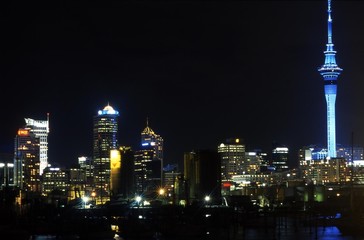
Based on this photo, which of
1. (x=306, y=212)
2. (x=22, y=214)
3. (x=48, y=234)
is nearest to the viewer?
(x=48, y=234)

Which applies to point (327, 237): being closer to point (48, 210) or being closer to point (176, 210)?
point (176, 210)

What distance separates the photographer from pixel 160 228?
402 feet

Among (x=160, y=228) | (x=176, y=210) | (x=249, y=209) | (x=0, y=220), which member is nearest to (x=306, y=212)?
(x=249, y=209)

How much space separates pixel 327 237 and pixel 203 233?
56.8 feet

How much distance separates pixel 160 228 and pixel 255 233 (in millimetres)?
13603

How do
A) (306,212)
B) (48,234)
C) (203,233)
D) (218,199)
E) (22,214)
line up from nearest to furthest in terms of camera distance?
1. (203,233)
2. (48,234)
3. (22,214)
4. (306,212)
5. (218,199)

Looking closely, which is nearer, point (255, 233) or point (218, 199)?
point (255, 233)

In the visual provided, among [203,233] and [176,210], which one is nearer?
[203,233]

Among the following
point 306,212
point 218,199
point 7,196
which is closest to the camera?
point 7,196

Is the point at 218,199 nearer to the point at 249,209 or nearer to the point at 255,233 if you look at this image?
the point at 249,209

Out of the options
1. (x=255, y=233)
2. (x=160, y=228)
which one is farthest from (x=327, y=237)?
(x=160, y=228)

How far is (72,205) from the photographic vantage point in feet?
614

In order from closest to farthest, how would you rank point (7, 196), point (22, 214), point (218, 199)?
point (22, 214) → point (7, 196) → point (218, 199)

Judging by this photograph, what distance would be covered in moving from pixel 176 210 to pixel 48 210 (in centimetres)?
2306
